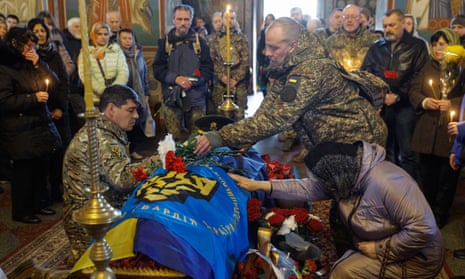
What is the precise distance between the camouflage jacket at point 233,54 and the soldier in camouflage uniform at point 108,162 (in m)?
3.90

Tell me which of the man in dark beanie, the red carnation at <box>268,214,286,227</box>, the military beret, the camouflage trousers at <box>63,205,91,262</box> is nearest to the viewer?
the camouflage trousers at <box>63,205,91,262</box>

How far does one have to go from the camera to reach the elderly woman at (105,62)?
545 cm

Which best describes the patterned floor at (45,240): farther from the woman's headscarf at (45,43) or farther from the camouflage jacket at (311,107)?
the woman's headscarf at (45,43)

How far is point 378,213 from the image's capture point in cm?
254

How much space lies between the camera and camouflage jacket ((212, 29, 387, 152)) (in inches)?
112

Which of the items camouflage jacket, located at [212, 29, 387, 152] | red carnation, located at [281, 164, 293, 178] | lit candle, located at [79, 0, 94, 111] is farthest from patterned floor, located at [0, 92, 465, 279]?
lit candle, located at [79, 0, 94, 111]

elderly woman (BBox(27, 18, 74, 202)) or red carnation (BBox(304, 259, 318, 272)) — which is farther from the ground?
elderly woman (BBox(27, 18, 74, 202))

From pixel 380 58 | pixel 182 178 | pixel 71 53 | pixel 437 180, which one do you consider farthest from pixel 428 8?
pixel 182 178

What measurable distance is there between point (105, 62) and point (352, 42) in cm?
296

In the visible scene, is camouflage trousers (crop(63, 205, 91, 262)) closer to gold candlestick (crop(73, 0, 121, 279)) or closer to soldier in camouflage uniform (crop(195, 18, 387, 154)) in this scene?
soldier in camouflage uniform (crop(195, 18, 387, 154))

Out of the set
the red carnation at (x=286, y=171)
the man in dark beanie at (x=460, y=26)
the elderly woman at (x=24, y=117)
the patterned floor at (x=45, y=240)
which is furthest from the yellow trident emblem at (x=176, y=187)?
the man in dark beanie at (x=460, y=26)

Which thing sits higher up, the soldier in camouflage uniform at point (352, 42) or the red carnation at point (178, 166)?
the soldier in camouflage uniform at point (352, 42)

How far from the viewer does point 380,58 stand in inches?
197

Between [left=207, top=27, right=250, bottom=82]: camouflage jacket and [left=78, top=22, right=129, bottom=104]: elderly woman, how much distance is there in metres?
1.40
